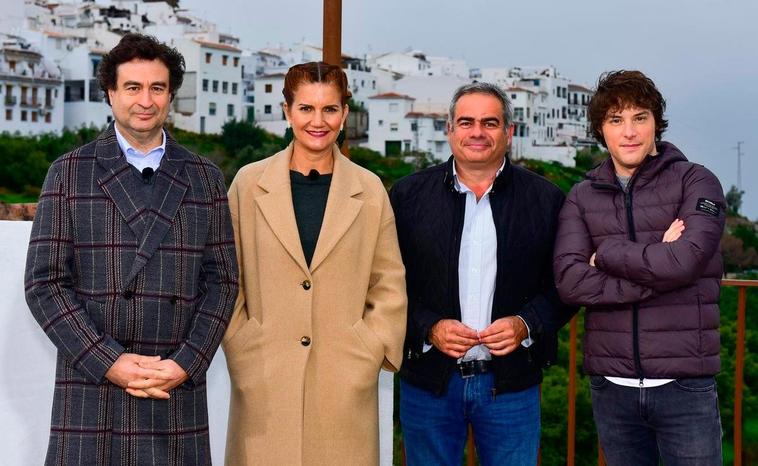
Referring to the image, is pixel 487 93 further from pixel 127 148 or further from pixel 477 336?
pixel 127 148

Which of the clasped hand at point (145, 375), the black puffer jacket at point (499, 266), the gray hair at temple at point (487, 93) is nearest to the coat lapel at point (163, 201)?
the clasped hand at point (145, 375)

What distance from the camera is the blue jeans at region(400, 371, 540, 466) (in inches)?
98.5

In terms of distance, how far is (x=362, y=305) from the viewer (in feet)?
7.97

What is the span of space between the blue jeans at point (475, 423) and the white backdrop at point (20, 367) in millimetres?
1222

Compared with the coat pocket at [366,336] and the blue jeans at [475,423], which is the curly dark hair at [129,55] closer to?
the coat pocket at [366,336]

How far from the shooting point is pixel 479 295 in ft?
8.21

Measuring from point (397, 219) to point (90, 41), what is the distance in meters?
59.6

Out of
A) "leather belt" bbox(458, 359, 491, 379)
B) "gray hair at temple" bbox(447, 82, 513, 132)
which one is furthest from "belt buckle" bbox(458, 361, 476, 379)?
"gray hair at temple" bbox(447, 82, 513, 132)

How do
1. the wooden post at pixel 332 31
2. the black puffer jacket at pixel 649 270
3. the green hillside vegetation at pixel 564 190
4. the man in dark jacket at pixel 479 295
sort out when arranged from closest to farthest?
the black puffer jacket at pixel 649 270 → the man in dark jacket at pixel 479 295 → the wooden post at pixel 332 31 → the green hillside vegetation at pixel 564 190

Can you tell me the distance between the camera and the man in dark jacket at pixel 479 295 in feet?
8.20

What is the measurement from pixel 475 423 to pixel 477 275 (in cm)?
41

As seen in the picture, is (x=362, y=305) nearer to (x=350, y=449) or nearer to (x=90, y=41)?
(x=350, y=449)

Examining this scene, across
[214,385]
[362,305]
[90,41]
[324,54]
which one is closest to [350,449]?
[362,305]

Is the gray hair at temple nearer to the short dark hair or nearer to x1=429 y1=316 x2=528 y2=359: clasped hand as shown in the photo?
the short dark hair
